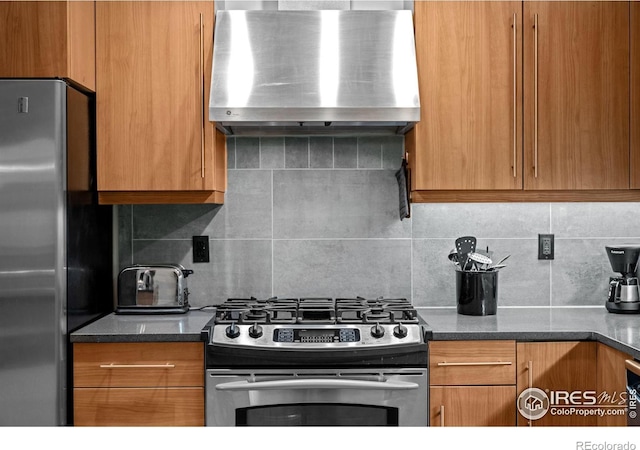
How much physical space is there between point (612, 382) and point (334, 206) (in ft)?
4.38

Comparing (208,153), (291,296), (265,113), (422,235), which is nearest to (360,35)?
(265,113)

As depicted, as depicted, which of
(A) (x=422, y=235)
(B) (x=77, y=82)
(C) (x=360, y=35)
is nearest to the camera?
(B) (x=77, y=82)

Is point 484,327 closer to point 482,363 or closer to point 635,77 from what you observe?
point 482,363

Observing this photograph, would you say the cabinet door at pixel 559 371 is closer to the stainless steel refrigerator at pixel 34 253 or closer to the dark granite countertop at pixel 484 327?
the dark granite countertop at pixel 484 327

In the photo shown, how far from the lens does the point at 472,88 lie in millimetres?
2389

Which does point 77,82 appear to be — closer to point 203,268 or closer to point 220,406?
point 203,268

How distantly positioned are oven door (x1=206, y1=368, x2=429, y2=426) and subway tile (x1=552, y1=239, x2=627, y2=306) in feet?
3.30

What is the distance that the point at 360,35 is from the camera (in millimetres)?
2371

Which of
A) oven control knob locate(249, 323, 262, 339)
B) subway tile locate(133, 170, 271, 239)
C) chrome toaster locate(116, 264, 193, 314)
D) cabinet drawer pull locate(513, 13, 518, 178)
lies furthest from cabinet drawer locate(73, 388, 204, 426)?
cabinet drawer pull locate(513, 13, 518, 178)

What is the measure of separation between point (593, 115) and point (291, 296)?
1497 mm

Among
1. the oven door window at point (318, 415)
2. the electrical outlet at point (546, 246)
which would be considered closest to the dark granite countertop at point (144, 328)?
the oven door window at point (318, 415)

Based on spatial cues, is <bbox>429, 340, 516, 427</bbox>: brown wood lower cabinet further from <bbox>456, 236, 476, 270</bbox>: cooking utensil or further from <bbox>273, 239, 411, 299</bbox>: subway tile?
<bbox>273, 239, 411, 299</bbox>: subway tile

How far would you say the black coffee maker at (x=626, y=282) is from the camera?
8.18 feet

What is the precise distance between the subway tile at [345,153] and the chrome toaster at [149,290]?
0.88m
